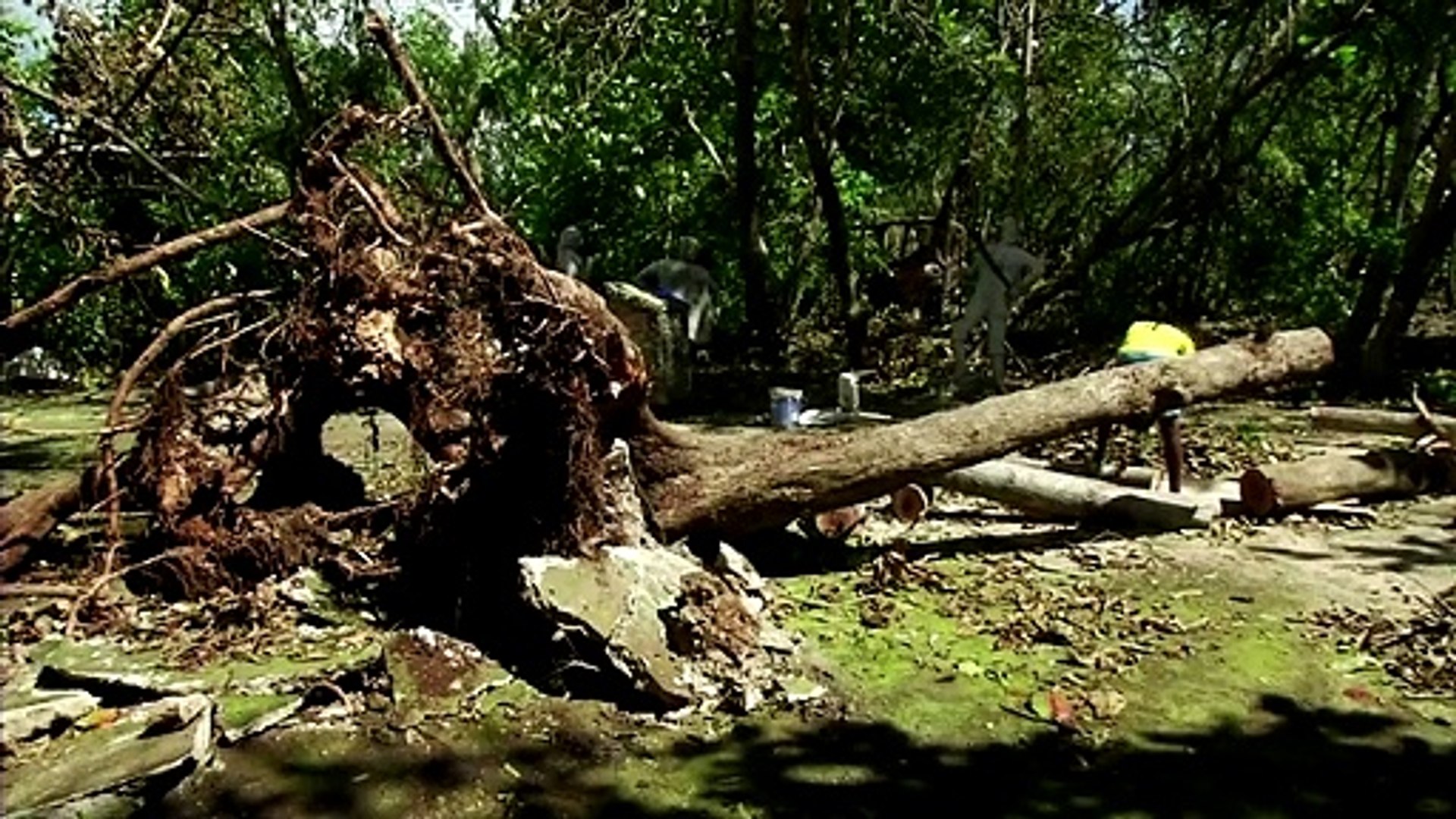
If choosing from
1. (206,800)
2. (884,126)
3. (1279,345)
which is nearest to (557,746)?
(206,800)

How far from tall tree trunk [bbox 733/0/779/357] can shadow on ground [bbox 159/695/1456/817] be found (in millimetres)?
10581

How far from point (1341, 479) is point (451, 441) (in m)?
4.63

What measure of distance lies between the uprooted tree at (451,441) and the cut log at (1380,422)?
223 cm

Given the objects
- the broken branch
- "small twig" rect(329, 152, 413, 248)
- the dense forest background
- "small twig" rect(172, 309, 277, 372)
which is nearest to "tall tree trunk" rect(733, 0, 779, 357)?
the dense forest background

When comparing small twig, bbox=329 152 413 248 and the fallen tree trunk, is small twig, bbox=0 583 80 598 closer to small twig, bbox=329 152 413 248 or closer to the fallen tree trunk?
small twig, bbox=329 152 413 248

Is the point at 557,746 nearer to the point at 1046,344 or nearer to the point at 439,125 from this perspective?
the point at 439,125

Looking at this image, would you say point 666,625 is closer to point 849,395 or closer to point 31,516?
point 31,516

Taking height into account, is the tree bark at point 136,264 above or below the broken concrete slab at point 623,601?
above

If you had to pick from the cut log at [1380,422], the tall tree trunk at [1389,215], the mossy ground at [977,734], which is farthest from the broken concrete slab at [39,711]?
the tall tree trunk at [1389,215]

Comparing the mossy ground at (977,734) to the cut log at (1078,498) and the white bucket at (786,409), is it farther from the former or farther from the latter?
the white bucket at (786,409)

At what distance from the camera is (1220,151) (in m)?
14.5

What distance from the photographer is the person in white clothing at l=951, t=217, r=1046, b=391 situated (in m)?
11.6

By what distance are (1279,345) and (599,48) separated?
6501 millimetres

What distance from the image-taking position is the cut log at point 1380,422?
709cm
